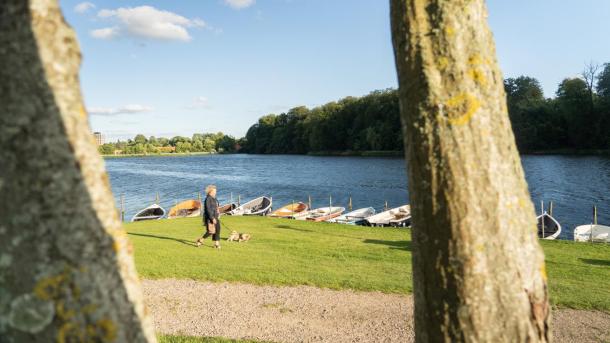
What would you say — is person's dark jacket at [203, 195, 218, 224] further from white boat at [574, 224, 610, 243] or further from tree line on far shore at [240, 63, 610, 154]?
tree line on far shore at [240, 63, 610, 154]

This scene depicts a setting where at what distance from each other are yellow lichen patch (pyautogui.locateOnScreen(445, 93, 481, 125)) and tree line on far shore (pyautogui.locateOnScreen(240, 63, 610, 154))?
92620 millimetres

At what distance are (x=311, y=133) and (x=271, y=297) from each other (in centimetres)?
12288

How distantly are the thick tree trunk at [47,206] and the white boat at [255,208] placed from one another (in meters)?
28.8

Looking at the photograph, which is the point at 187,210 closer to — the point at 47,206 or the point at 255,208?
the point at 255,208

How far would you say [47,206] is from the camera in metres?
1.58

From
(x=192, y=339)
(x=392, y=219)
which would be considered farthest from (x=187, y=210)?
(x=192, y=339)

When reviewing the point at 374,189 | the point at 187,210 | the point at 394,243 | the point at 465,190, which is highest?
the point at 465,190

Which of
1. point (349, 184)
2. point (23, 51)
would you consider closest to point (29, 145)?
point (23, 51)

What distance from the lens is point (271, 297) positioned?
9695 millimetres

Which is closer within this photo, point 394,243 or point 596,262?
point 596,262

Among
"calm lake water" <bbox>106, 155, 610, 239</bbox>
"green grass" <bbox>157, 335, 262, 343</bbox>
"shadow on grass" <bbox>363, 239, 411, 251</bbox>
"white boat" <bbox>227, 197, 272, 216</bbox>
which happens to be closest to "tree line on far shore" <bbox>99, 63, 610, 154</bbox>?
"calm lake water" <bbox>106, 155, 610, 239</bbox>

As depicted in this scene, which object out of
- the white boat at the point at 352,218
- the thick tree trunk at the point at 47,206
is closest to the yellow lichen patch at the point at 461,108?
the thick tree trunk at the point at 47,206

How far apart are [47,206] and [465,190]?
5.90ft

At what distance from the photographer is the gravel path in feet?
25.3
